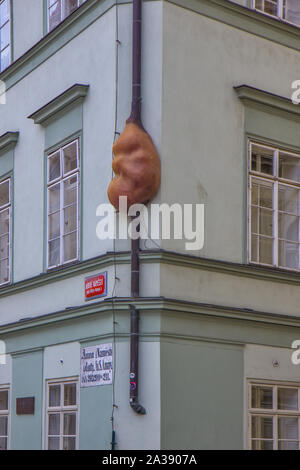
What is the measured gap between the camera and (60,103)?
15047mm

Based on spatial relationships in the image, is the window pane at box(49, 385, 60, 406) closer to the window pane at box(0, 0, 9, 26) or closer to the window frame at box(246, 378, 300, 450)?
the window frame at box(246, 378, 300, 450)

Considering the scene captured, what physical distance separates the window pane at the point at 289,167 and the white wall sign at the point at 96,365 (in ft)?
13.1

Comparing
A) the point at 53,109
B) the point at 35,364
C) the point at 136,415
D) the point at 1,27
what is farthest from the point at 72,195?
the point at 1,27

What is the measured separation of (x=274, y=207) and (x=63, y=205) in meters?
3.23

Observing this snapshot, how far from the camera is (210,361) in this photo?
1322 cm

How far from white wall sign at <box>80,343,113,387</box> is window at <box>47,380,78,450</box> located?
45 centimetres

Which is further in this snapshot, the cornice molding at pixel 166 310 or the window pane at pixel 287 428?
the window pane at pixel 287 428

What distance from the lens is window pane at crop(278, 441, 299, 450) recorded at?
13.8 meters

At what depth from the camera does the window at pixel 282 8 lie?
15109 millimetres

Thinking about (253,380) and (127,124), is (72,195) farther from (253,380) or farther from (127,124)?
(253,380)

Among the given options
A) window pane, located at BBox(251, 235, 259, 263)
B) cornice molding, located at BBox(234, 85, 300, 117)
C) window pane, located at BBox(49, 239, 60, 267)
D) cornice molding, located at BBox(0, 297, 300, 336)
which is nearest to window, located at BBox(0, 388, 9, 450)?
cornice molding, located at BBox(0, 297, 300, 336)

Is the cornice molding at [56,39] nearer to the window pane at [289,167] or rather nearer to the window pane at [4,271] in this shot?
the window pane at [4,271]

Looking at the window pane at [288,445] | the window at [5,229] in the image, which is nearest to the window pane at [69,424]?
the window pane at [288,445]

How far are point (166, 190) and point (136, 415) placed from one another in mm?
3036
